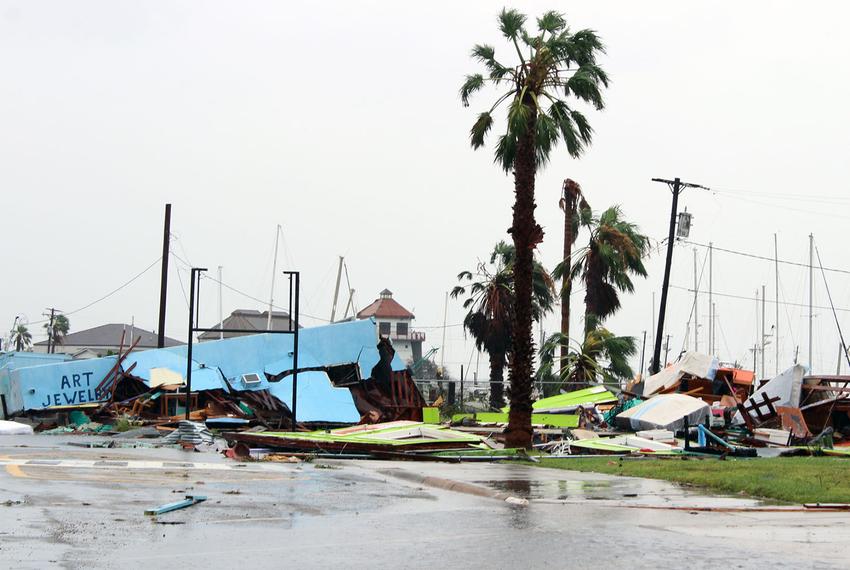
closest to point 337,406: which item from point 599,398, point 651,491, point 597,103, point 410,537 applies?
point 599,398

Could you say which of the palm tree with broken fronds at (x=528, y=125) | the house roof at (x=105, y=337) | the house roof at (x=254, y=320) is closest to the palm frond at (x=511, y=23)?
the palm tree with broken fronds at (x=528, y=125)

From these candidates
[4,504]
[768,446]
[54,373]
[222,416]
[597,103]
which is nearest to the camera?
[4,504]

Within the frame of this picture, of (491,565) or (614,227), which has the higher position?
(614,227)

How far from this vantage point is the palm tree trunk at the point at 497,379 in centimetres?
4497

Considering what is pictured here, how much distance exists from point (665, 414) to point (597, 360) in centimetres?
1546

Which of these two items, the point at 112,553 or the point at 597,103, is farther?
the point at 597,103

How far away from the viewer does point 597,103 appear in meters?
26.1

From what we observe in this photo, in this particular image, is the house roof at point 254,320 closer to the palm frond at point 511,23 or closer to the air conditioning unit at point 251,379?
the air conditioning unit at point 251,379

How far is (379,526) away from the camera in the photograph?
34.2ft

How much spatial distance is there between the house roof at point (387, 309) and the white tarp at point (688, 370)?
9031 centimetres

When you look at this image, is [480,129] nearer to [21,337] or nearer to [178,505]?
[178,505]

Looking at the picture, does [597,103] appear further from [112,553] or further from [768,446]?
[112,553]

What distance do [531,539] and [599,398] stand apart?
87.6 ft

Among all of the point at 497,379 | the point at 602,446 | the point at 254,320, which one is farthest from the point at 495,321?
the point at 254,320
